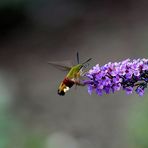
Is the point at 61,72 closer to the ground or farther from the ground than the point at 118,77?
farther from the ground

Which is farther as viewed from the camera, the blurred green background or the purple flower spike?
the blurred green background

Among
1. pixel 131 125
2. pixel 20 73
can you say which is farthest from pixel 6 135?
pixel 20 73

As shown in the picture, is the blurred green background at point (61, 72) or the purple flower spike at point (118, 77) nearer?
the purple flower spike at point (118, 77)

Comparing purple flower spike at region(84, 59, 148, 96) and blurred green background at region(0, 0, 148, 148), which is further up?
blurred green background at region(0, 0, 148, 148)

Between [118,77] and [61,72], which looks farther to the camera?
[61,72]

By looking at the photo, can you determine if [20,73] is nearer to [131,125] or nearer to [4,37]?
[4,37]
